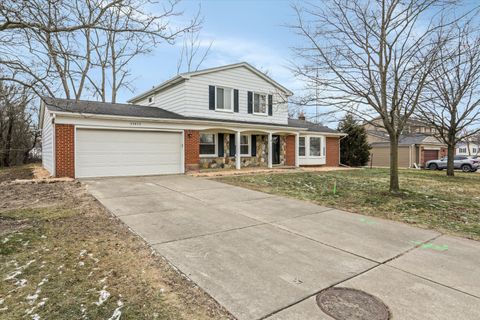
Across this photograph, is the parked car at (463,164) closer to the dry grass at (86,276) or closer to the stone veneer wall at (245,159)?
the stone veneer wall at (245,159)

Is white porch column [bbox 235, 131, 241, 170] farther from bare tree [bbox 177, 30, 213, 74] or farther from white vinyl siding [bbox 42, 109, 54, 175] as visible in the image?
bare tree [bbox 177, 30, 213, 74]

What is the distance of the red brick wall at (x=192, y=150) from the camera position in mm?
14086

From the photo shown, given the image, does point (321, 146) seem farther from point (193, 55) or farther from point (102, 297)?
point (102, 297)

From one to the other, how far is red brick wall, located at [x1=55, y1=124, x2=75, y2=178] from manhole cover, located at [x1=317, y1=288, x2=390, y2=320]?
11.1m

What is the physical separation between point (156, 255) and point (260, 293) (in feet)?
5.33

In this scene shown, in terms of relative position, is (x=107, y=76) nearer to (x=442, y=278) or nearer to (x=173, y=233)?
(x=173, y=233)

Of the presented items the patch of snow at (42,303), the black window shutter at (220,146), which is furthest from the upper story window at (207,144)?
the patch of snow at (42,303)

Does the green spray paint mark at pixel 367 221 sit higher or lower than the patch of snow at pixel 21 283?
lower

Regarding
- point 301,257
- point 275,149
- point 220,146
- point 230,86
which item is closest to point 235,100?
point 230,86

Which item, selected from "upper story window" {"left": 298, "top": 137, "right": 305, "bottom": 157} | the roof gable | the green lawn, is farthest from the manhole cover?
"upper story window" {"left": 298, "top": 137, "right": 305, "bottom": 157}

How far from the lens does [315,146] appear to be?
21203mm

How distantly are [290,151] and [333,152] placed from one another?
5.27 m

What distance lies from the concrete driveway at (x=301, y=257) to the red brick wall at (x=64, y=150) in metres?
5.31

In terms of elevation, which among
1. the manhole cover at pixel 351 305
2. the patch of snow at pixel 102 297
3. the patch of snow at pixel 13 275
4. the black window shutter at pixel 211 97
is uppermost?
the black window shutter at pixel 211 97
